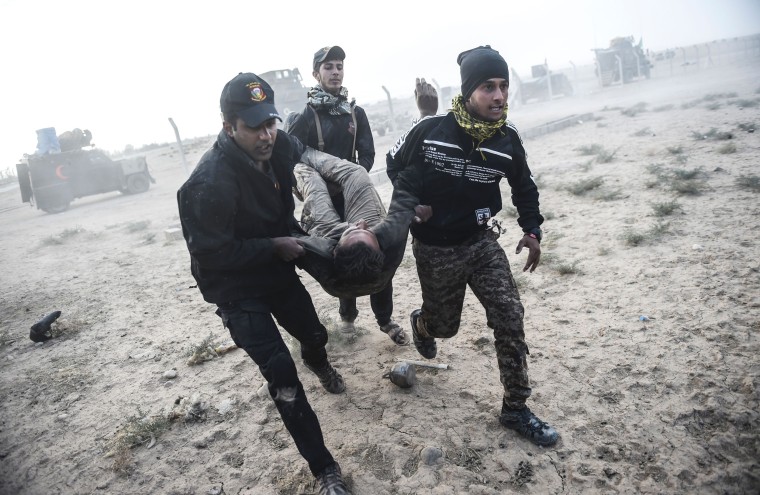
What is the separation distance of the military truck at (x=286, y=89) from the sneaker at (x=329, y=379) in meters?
22.3

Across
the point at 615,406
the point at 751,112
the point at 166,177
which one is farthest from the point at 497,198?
the point at 166,177

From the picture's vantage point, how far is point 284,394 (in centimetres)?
220

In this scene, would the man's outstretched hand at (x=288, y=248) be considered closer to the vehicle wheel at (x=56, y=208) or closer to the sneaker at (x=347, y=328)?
the sneaker at (x=347, y=328)

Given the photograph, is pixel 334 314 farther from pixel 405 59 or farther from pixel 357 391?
pixel 405 59

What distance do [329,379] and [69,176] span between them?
16.1 metres

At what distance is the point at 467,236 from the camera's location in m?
2.68

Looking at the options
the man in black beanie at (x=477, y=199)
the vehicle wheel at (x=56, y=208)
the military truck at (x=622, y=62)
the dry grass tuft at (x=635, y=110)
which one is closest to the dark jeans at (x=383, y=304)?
the man in black beanie at (x=477, y=199)

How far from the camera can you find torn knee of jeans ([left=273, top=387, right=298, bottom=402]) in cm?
219

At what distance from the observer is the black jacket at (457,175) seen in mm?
2566

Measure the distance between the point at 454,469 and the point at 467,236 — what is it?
127cm

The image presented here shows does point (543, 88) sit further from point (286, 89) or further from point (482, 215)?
point (482, 215)

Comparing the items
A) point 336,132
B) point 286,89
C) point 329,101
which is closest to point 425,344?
point 336,132

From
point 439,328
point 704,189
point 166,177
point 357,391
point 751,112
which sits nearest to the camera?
point 439,328

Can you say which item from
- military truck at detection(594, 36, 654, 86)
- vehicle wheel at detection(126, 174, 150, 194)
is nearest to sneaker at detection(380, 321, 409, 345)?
vehicle wheel at detection(126, 174, 150, 194)
